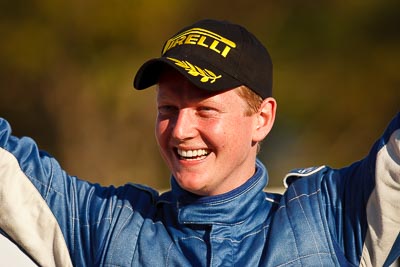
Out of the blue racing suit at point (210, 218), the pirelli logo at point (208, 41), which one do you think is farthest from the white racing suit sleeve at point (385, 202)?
the pirelli logo at point (208, 41)

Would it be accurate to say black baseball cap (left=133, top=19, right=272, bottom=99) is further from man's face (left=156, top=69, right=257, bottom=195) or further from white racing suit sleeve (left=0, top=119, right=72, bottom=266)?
white racing suit sleeve (left=0, top=119, right=72, bottom=266)

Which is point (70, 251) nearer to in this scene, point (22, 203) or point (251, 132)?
point (22, 203)

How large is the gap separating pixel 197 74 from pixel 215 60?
0.09 m

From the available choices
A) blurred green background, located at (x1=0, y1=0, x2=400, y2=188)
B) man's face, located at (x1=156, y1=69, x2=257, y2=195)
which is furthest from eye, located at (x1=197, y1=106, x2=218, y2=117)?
blurred green background, located at (x1=0, y1=0, x2=400, y2=188)

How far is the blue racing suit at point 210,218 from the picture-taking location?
2162 mm

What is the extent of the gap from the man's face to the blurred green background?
3542mm

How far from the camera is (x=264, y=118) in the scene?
Answer: 2383mm

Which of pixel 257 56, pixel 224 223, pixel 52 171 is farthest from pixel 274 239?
pixel 52 171

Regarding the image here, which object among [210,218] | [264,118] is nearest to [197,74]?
[264,118]

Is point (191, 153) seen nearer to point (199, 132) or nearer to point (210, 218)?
point (199, 132)

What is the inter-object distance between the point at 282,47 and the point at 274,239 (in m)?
3.80

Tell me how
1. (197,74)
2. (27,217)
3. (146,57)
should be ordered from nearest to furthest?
(197,74), (27,217), (146,57)

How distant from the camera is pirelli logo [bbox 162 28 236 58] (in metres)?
2.28

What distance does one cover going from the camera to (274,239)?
7.30 feet
